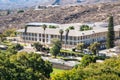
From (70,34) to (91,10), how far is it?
68.7 m

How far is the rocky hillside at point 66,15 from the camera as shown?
15051 cm

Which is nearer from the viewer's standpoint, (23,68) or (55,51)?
(23,68)

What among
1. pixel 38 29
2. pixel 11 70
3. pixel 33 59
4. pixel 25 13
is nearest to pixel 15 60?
pixel 33 59

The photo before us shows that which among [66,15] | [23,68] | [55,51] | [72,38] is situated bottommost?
[55,51]

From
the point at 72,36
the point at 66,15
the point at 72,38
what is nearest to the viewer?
the point at 72,36

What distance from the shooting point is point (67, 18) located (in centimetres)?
15388

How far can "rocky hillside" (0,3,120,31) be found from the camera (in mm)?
150512

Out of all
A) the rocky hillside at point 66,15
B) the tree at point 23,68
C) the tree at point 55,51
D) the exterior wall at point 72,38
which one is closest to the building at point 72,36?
the exterior wall at point 72,38

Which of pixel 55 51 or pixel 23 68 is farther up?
pixel 23 68

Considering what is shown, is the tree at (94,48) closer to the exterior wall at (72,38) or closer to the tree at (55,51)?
the tree at (55,51)

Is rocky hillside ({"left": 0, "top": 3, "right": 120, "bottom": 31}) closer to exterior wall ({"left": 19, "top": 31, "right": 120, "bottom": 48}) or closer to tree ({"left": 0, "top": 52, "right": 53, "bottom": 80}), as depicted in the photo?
exterior wall ({"left": 19, "top": 31, "right": 120, "bottom": 48})

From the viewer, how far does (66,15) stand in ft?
518

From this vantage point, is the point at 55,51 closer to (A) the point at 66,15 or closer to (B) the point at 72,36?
(B) the point at 72,36

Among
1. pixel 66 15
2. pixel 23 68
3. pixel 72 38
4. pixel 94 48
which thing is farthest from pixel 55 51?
pixel 66 15
